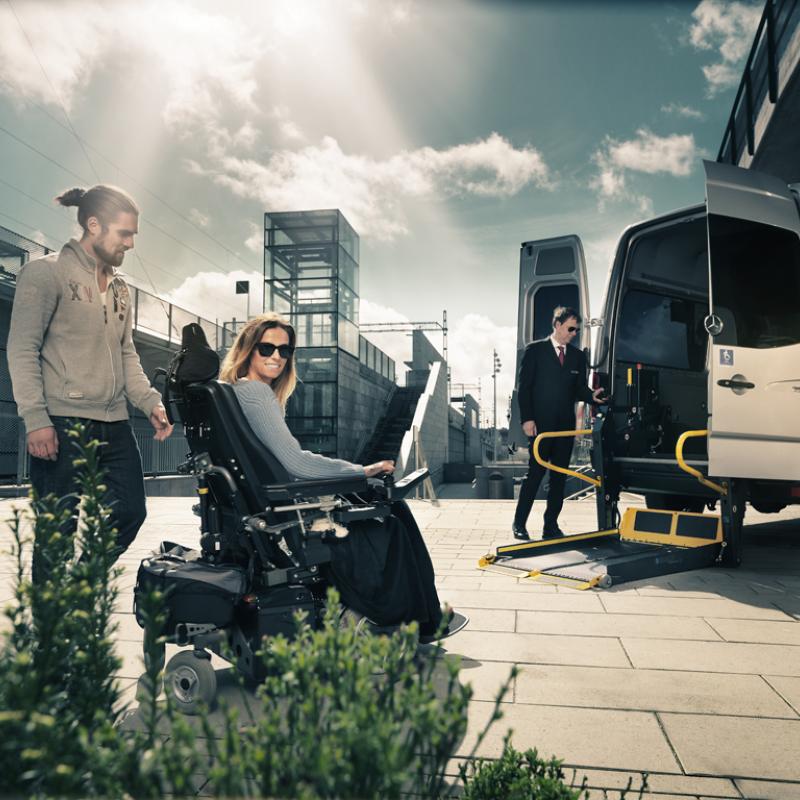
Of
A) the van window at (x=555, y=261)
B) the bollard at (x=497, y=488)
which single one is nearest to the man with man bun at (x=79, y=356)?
the van window at (x=555, y=261)

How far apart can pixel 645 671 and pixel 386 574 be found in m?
1.16

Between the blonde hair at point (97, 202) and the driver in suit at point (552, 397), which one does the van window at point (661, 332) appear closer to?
the driver in suit at point (552, 397)

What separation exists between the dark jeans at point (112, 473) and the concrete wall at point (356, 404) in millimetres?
15844

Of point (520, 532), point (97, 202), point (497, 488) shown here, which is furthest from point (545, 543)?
point (497, 488)

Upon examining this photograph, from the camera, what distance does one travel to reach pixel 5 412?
14344 mm

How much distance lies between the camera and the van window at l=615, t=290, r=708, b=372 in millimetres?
6406

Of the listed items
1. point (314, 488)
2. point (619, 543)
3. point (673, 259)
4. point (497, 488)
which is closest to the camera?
point (314, 488)

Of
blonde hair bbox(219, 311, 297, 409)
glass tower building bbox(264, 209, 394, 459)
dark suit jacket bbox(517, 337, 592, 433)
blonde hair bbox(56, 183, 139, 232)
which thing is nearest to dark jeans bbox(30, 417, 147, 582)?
blonde hair bbox(219, 311, 297, 409)

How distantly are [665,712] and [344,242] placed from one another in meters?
19.2

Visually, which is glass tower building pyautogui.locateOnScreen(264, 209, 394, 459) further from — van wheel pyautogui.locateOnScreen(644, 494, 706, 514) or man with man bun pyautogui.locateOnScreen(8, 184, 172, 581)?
man with man bun pyautogui.locateOnScreen(8, 184, 172, 581)

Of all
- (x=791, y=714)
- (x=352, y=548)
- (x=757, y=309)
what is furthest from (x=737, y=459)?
(x=352, y=548)

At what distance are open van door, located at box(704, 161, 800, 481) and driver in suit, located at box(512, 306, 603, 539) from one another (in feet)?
5.31

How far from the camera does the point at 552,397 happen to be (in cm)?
620

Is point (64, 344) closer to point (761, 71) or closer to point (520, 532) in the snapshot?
point (520, 532)
